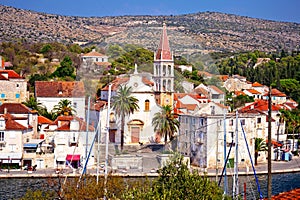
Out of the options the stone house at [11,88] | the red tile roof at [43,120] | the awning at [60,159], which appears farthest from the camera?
the stone house at [11,88]

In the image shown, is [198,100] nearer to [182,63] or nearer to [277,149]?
[182,63]

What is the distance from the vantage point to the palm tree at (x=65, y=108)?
51469 mm

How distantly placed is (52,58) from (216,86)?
42232 mm

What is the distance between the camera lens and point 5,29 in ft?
458

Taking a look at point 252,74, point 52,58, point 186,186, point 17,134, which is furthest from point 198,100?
point 252,74

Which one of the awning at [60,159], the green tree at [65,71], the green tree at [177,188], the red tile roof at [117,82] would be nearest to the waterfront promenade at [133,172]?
the awning at [60,159]

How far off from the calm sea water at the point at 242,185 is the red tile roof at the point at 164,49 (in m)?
8.31

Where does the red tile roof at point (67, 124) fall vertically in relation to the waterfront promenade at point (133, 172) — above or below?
above

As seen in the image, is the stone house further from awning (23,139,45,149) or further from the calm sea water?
the calm sea water

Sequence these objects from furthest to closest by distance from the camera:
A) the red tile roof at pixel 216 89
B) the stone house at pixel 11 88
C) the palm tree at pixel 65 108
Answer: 1. the stone house at pixel 11 88
2. the palm tree at pixel 65 108
3. the red tile roof at pixel 216 89

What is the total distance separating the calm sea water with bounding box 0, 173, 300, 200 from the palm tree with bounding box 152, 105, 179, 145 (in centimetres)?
558

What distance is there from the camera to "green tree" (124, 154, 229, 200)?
1708cm

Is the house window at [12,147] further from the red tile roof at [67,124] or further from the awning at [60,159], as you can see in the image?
the red tile roof at [67,124]

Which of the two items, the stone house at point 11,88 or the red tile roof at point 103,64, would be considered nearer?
the red tile roof at point 103,64
